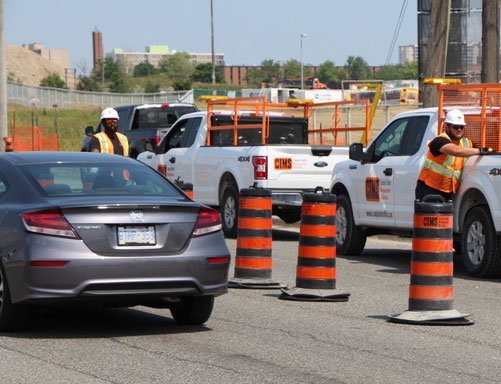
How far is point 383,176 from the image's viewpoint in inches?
616

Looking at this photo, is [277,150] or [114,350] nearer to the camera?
[114,350]

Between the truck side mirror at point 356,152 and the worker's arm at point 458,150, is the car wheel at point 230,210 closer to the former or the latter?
the truck side mirror at point 356,152

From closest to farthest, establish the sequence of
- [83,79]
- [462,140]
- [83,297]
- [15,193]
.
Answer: [83,297]
[15,193]
[462,140]
[83,79]

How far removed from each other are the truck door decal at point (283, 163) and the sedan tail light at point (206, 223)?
27.4 feet

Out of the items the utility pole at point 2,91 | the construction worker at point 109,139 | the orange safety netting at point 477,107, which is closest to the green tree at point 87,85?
the utility pole at point 2,91

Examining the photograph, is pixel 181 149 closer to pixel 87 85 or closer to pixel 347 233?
pixel 347 233

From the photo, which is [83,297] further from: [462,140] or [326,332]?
[462,140]

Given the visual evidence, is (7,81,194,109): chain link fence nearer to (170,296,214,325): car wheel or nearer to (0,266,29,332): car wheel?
(170,296,214,325): car wheel

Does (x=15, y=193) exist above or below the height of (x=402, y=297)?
above

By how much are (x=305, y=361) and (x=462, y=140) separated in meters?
6.25

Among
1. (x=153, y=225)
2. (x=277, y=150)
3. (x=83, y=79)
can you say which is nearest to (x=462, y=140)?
(x=277, y=150)

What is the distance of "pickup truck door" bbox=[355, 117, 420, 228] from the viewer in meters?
15.4

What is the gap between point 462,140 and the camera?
14.0m

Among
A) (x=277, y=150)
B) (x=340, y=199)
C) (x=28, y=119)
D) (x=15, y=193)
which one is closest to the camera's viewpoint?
(x=15, y=193)
